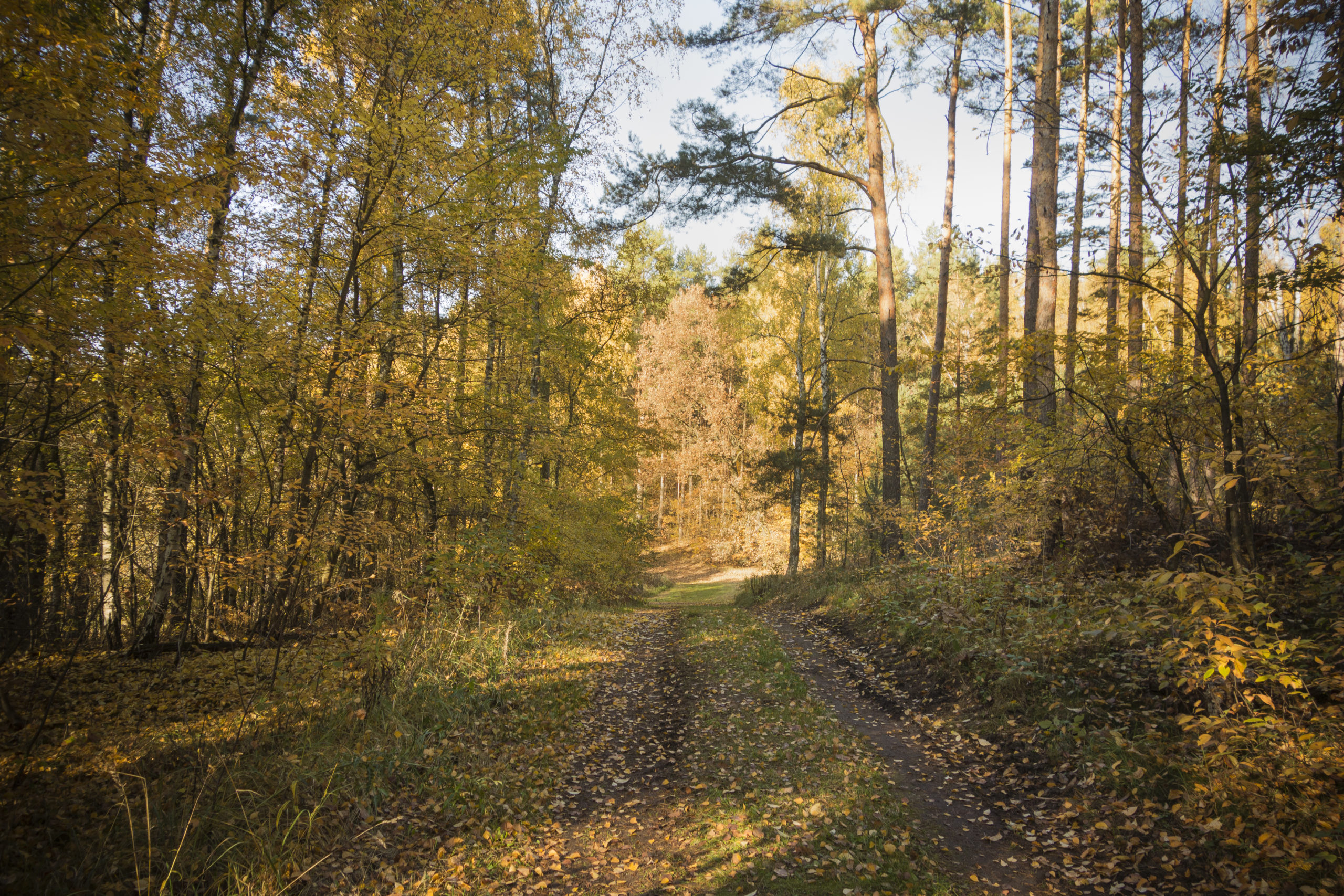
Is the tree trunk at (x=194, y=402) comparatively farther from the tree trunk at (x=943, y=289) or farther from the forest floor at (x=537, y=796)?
the tree trunk at (x=943, y=289)

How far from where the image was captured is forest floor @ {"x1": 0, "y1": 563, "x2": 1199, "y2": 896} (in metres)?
3.70

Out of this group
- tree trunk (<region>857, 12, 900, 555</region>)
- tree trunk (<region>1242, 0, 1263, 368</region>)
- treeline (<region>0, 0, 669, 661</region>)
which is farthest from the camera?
tree trunk (<region>857, 12, 900, 555</region>)

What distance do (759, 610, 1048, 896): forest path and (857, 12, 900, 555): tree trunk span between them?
583 cm

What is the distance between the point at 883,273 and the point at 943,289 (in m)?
2.10

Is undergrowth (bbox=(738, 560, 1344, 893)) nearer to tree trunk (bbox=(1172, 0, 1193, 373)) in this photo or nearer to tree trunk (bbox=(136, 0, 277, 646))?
tree trunk (bbox=(1172, 0, 1193, 373))

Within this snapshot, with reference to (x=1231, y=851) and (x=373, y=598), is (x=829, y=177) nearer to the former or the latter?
A: (x=373, y=598)

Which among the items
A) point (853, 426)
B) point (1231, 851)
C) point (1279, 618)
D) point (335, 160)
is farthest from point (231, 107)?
point (853, 426)

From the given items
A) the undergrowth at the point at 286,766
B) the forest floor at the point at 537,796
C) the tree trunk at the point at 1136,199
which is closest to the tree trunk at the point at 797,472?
the tree trunk at the point at 1136,199

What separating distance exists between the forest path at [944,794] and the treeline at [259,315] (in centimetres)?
574

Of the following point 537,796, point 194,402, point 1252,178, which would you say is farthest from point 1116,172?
point 194,402

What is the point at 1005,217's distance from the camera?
52.6 ft

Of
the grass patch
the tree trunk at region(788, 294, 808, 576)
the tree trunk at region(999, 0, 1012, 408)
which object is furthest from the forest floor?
the tree trunk at region(788, 294, 808, 576)

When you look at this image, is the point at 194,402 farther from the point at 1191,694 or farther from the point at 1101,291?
the point at 1101,291

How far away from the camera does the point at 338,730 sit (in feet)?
17.9
